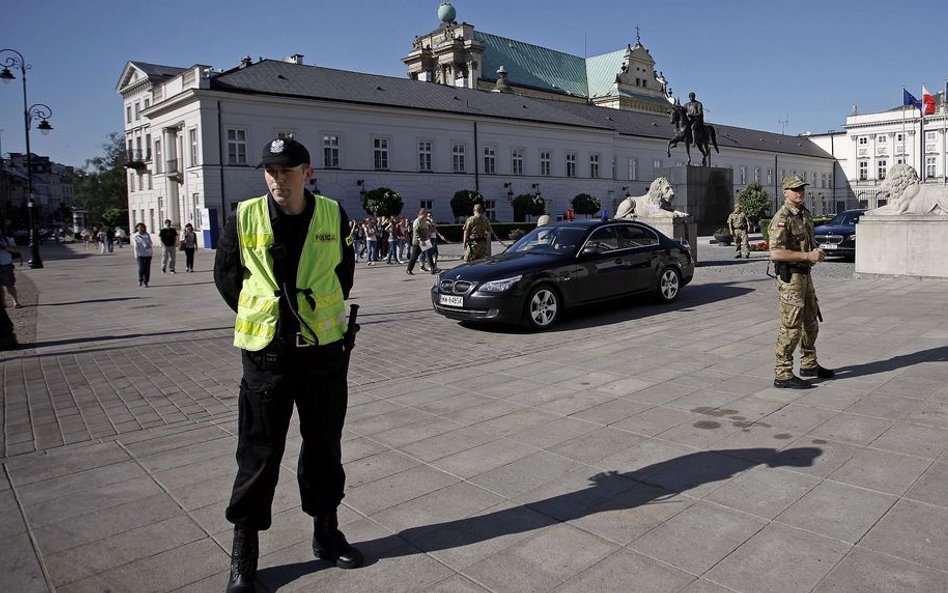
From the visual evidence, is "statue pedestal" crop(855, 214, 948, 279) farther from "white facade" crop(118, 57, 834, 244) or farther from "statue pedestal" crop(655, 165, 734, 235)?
"white facade" crop(118, 57, 834, 244)

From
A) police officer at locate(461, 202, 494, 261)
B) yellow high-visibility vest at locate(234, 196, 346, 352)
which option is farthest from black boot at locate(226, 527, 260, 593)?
police officer at locate(461, 202, 494, 261)

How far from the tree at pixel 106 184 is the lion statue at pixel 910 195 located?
80105mm

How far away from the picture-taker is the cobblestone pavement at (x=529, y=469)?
3.41m

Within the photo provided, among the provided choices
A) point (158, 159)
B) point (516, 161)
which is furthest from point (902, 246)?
point (158, 159)

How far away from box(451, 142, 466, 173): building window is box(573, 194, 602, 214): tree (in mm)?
11524

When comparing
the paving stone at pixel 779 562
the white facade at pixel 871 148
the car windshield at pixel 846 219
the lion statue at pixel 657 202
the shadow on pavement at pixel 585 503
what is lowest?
the paving stone at pixel 779 562

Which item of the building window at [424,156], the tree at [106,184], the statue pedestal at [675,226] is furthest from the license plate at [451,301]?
the tree at [106,184]

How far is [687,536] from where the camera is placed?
3664 mm

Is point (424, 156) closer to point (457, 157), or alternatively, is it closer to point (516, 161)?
point (457, 157)

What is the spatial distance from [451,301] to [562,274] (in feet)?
5.58

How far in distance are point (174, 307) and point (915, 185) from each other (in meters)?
15.6

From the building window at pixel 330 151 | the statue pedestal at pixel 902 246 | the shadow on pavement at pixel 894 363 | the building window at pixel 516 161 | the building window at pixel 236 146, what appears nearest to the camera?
the shadow on pavement at pixel 894 363

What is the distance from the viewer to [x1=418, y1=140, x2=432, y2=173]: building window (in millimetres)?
53906

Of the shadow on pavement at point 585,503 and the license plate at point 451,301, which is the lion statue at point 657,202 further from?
the shadow on pavement at point 585,503
